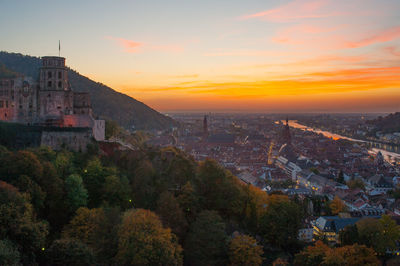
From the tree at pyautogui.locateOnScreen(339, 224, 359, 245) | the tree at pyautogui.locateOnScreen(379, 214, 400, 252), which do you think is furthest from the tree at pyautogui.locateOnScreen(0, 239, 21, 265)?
the tree at pyautogui.locateOnScreen(379, 214, 400, 252)

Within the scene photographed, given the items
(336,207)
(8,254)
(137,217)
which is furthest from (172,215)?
(336,207)

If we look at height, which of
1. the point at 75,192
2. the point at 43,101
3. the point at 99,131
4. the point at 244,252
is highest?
the point at 43,101

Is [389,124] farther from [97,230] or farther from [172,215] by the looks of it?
[97,230]

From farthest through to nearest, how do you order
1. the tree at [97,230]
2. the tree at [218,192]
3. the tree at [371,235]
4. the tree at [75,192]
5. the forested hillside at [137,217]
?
the tree at [218,192], the tree at [371,235], the tree at [75,192], the tree at [97,230], the forested hillside at [137,217]

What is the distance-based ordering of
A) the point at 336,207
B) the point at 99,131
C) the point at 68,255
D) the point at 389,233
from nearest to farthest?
the point at 68,255
the point at 389,233
the point at 99,131
the point at 336,207

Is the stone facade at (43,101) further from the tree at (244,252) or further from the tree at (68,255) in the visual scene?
the tree at (68,255)

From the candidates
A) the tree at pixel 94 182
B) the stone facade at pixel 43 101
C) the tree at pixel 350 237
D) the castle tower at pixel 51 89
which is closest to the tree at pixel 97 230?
the tree at pixel 94 182

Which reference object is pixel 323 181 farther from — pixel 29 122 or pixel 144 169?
pixel 29 122
